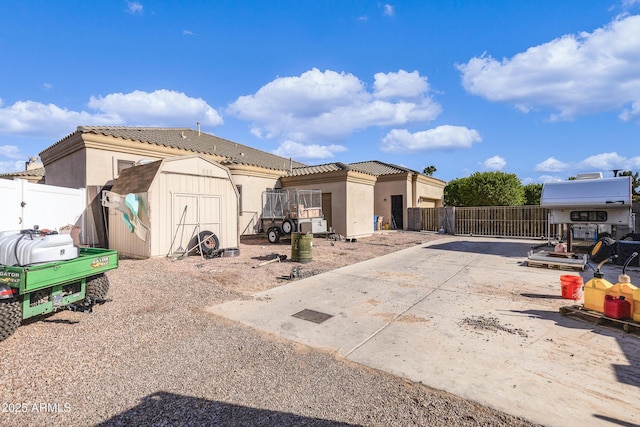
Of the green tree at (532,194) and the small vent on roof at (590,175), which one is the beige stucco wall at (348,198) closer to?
the small vent on roof at (590,175)

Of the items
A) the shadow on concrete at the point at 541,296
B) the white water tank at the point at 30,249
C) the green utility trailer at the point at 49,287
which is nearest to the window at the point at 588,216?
the shadow on concrete at the point at 541,296

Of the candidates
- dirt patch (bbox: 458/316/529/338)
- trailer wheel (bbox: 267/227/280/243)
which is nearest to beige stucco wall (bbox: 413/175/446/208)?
trailer wheel (bbox: 267/227/280/243)

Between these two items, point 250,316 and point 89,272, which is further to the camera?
point 250,316

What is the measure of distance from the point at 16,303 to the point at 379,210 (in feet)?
75.6

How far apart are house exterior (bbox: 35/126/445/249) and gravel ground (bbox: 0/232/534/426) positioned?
8023 mm

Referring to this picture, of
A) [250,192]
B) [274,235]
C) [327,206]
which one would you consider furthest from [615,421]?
[250,192]

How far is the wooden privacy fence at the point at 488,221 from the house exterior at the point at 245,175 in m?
1.66

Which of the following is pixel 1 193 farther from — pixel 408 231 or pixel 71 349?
pixel 408 231

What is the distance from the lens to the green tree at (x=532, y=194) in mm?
31547

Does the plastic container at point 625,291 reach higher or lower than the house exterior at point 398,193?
lower

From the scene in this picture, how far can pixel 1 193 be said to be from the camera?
343 inches

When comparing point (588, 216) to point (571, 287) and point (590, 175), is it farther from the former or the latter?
point (571, 287)

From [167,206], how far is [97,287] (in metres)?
5.52

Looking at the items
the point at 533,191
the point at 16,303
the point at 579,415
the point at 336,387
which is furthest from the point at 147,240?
the point at 533,191
